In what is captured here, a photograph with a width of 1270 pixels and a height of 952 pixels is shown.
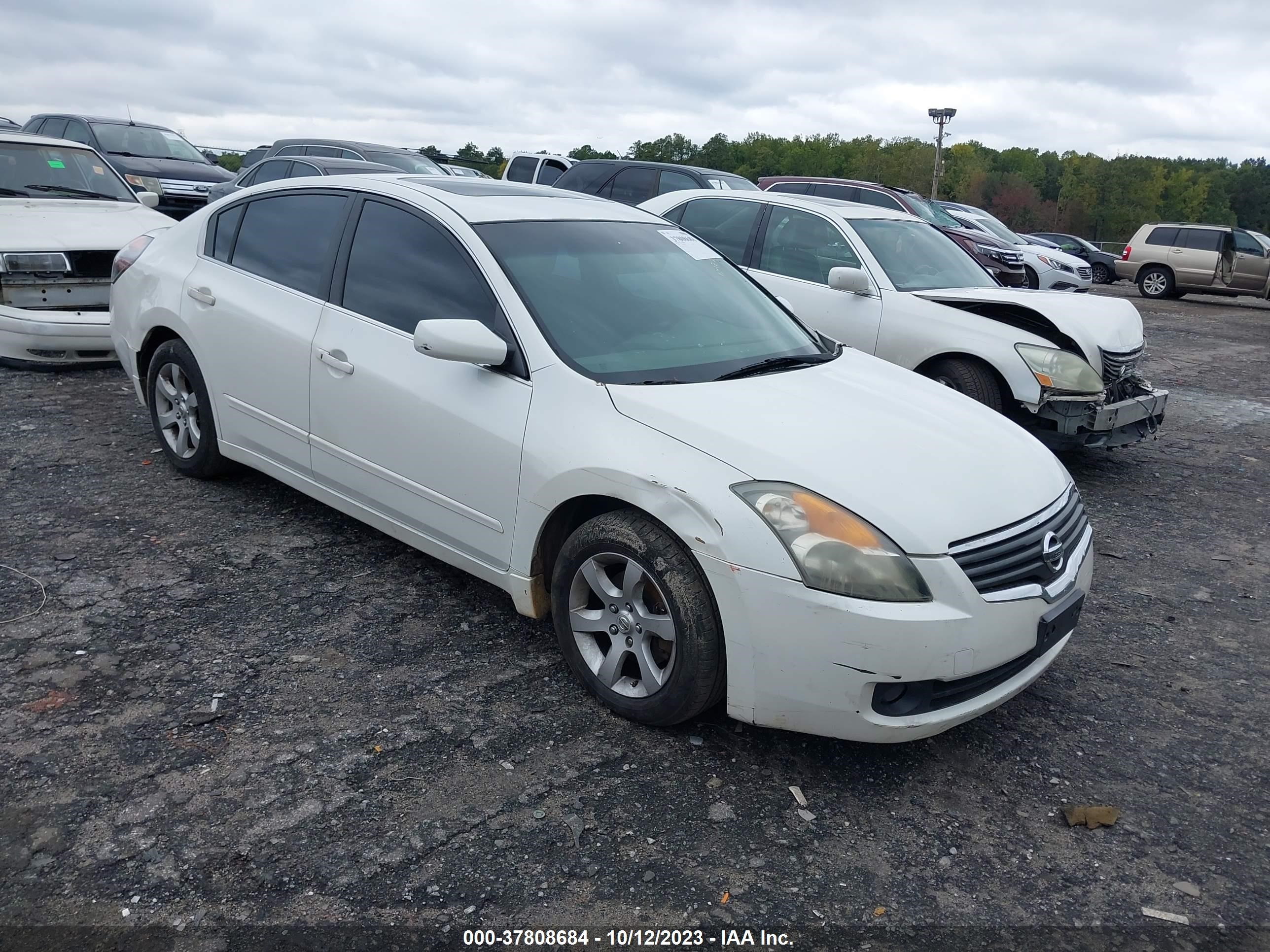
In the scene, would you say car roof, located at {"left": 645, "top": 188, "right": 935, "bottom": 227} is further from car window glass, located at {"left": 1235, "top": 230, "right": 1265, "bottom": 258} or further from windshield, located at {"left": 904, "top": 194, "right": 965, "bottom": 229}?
car window glass, located at {"left": 1235, "top": 230, "right": 1265, "bottom": 258}

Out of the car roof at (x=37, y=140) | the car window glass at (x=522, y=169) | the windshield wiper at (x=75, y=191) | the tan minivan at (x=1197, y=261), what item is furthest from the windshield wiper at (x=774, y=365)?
the tan minivan at (x=1197, y=261)

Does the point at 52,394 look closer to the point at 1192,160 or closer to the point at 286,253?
the point at 286,253

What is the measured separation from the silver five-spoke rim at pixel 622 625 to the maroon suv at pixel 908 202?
45.2 feet

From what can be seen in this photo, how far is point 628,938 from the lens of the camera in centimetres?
239

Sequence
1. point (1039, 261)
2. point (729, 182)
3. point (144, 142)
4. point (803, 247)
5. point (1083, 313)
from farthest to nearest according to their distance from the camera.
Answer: point (1039, 261)
point (144, 142)
point (729, 182)
point (803, 247)
point (1083, 313)

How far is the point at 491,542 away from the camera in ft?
11.6

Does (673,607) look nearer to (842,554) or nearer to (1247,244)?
(842,554)

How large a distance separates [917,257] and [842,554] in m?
5.13

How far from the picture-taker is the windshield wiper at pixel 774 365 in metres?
3.66

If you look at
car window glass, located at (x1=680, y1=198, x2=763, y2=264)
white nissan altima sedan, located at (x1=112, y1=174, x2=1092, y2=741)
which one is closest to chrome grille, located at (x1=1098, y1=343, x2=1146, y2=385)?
car window glass, located at (x1=680, y1=198, x2=763, y2=264)

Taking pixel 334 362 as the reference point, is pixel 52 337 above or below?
below

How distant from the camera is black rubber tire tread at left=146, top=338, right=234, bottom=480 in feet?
15.7

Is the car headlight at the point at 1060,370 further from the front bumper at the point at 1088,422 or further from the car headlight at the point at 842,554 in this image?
the car headlight at the point at 842,554

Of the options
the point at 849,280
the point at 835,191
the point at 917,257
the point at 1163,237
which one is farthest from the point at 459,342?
the point at 1163,237
